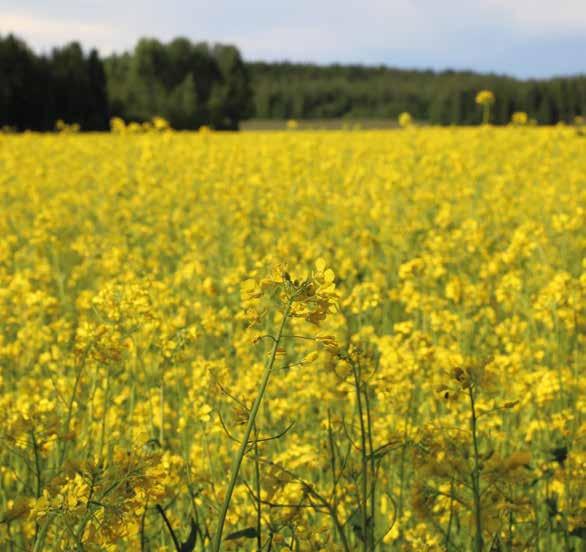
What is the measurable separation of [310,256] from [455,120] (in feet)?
121

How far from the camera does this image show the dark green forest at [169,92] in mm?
32844

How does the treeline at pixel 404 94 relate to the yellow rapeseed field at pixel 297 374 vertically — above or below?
above

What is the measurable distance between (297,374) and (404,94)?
65.4m

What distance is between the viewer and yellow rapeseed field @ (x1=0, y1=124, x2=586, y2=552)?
148cm

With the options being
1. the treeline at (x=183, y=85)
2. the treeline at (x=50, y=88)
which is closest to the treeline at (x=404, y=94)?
the treeline at (x=183, y=85)

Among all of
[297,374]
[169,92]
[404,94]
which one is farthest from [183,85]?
[297,374]

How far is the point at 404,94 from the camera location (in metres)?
66.1

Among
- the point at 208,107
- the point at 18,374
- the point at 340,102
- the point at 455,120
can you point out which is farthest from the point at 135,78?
the point at 18,374

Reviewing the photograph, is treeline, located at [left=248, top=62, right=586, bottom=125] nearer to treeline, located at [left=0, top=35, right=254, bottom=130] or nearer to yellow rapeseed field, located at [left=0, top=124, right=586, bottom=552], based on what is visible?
treeline, located at [left=0, top=35, right=254, bottom=130]

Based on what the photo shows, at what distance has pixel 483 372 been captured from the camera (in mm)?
1512

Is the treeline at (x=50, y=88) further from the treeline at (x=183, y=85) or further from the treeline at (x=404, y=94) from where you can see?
the treeline at (x=404, y=94)

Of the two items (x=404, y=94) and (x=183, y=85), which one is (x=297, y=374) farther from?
(x=404, y=94)

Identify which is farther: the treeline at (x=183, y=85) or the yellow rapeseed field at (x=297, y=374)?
the treeline at (x=183, y=85)

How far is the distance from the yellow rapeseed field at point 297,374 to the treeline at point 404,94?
1293 inches
